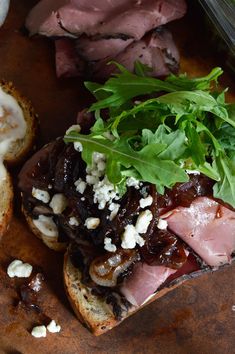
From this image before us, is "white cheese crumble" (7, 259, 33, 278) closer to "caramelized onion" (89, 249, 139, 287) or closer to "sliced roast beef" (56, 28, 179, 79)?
"caramelized onion" (89, 249, 139, 287)

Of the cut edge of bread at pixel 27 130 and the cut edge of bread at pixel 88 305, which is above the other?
the cut edge of bread at pixel 27 130

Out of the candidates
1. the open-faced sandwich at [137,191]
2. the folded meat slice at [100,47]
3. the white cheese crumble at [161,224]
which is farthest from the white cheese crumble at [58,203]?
the folded meat slice at [100,47]

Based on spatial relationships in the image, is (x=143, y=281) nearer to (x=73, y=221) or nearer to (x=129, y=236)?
(x=129, y=236)

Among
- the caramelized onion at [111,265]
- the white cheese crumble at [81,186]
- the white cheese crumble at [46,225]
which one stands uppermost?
the white cheese crumble at [81,186]

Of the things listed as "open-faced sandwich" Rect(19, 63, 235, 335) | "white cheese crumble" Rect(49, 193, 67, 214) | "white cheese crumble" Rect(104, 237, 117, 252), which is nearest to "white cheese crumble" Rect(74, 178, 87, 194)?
"open-faced sandwich" Rect(19, 63, 235, 335)

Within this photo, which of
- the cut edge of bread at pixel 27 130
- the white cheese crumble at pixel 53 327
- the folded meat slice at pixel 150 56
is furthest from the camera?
the folded meat slice at pixel 150 56

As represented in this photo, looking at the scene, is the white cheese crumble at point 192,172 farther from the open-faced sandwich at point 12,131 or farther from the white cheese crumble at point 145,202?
the open-faced sandwich at point 12,131

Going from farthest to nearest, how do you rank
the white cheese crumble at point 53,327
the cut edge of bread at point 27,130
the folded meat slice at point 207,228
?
the cut edge of bread at point 27,130
the white cheese crumble at point 53,327
the folded meat slice at point 207,228

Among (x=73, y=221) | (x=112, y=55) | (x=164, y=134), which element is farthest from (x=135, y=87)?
(x=73, y=221)

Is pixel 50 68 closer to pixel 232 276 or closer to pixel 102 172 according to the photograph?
pixel 102 172
